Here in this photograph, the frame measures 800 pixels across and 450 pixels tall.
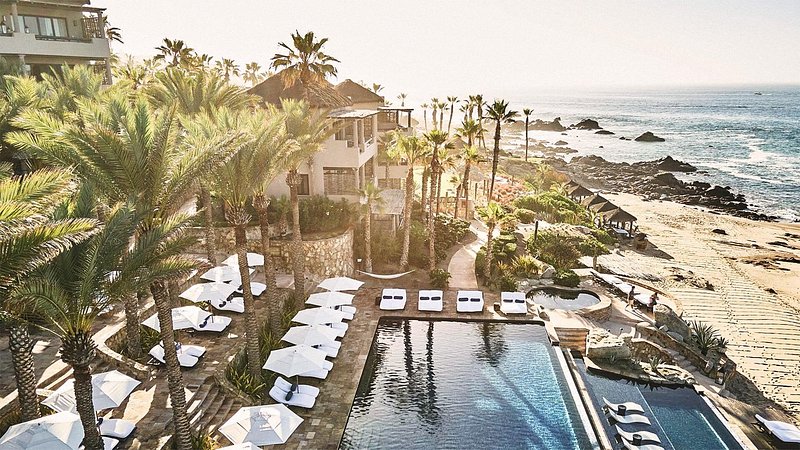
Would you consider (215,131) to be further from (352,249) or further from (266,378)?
(352,249)

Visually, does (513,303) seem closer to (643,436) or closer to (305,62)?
(643,436)

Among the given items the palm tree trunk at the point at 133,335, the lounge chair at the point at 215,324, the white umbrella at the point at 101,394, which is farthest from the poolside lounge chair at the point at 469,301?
the white umbrella at the point at 101,394

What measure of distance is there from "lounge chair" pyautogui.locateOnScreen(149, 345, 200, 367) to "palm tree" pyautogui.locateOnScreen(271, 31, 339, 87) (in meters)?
14.1

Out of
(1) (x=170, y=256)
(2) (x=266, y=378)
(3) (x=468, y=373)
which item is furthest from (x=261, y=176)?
(3) (x=468, y=373)

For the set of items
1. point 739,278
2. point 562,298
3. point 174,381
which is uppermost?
point 174,381

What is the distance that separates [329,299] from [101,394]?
33.3ft

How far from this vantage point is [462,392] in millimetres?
17547

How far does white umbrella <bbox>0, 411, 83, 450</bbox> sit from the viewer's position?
34.0 feet

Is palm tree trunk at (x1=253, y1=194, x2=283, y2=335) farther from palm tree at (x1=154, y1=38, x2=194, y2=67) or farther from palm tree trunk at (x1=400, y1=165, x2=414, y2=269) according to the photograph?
palm tree at (x1=154, y1=38, x2=194, y2=67)

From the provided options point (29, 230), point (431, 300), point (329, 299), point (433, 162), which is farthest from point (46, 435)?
point (433, 162)

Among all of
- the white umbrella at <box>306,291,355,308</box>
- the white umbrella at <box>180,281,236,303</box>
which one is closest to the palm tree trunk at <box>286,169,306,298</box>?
the white umbrella at <box>306,291,355,308</box>

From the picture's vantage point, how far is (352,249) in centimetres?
2905

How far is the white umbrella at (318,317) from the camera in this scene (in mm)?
20031

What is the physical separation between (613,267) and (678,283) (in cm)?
382
